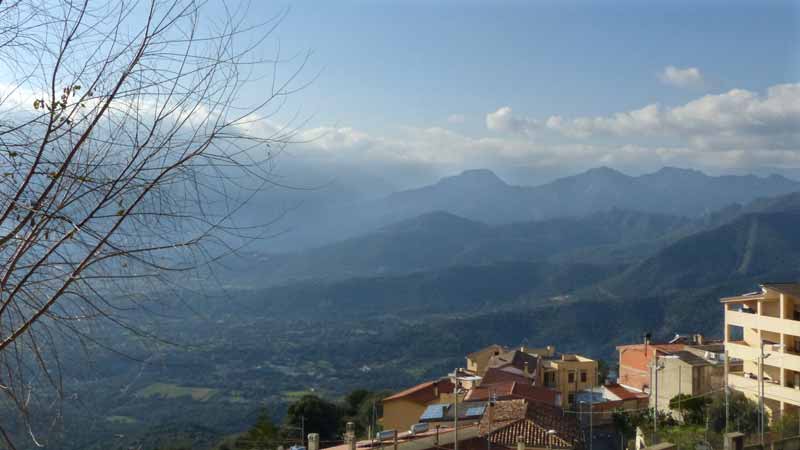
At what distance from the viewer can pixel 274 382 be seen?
5516 cm

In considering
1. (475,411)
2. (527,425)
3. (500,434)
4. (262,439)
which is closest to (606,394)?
(475,411)

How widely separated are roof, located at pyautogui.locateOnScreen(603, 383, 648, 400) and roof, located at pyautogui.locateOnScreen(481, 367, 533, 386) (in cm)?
252

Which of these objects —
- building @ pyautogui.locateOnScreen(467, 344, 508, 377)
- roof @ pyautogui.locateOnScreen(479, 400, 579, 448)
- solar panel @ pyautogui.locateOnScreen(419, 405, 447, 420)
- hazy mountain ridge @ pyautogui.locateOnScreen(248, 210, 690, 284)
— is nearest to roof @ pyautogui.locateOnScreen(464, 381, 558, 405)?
solar panel @ pyautogui.locateOnScreen(419, 405, 447, 420)

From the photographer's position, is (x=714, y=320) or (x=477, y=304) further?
(x=477, y=304)

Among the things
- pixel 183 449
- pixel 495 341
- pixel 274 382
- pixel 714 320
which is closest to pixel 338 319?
pixel 495 341

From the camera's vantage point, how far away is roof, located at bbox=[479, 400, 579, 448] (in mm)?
12586

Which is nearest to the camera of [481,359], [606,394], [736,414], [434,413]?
[736,414]

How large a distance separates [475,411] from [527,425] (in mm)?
3300

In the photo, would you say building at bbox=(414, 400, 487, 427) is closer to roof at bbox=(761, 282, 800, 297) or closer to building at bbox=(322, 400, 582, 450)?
building at bbox=(322, 400, 582, 450)

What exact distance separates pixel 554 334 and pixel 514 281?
4780 centimetres

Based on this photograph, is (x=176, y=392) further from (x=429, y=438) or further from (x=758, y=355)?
(x=758, y=355)

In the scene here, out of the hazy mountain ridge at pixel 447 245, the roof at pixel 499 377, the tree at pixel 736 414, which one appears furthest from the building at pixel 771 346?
the hazy mountain ridge at pixel 447 245

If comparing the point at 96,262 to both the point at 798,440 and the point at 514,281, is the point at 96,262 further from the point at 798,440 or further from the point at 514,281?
the point at 514,281

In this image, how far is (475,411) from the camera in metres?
16.5
